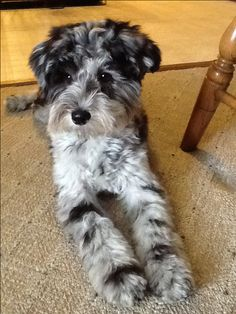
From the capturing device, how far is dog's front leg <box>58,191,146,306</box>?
925 mm

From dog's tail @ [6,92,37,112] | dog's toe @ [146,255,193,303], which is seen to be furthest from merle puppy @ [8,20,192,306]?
dog's tail @ [6,92,37,112]

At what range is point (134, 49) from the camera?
111 centimetres

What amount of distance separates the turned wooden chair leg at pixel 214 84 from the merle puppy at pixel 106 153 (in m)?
0.18

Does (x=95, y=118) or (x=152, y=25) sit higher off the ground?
(x=95, y=118)

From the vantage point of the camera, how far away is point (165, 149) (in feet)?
4.67

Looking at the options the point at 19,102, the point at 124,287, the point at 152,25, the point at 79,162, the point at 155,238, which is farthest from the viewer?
the point at 152,25

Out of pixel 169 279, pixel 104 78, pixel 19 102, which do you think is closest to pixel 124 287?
pixel 169 279

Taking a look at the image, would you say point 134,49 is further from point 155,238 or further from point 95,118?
point 155,238

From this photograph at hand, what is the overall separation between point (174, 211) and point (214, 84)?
1.23 ft

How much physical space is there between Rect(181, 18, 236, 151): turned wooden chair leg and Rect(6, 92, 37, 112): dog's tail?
0.68m

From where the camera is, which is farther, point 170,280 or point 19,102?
point 19,102

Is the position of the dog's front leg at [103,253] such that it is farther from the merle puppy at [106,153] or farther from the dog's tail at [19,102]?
the dog's tail at [19,102]

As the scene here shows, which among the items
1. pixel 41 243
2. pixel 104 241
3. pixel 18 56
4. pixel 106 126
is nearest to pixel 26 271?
pixel 41 243

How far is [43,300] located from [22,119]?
0.83m
